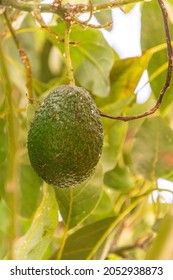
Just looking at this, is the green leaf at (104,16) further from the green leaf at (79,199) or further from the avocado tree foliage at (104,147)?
the green leaf at (79,199)

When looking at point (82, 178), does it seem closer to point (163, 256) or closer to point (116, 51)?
point (163, 256)

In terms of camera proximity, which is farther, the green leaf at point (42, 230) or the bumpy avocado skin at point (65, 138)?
the green leaf at point (42, 230)

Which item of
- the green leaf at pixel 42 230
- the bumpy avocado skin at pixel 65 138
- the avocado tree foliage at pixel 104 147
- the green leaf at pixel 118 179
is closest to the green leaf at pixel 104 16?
the avocado tree foliage at pixel 104 147

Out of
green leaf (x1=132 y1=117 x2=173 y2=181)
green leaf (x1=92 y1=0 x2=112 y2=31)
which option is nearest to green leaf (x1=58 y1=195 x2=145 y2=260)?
green leaf (x1=132 y1=117 x2=173 y2=181)

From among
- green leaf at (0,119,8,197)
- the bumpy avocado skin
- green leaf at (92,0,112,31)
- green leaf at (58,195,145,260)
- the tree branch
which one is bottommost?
green leaf at (58,195,145,260)

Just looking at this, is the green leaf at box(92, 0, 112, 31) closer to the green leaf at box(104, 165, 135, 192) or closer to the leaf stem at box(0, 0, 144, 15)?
the leaf stem at box(0, 0, 144, 15)
